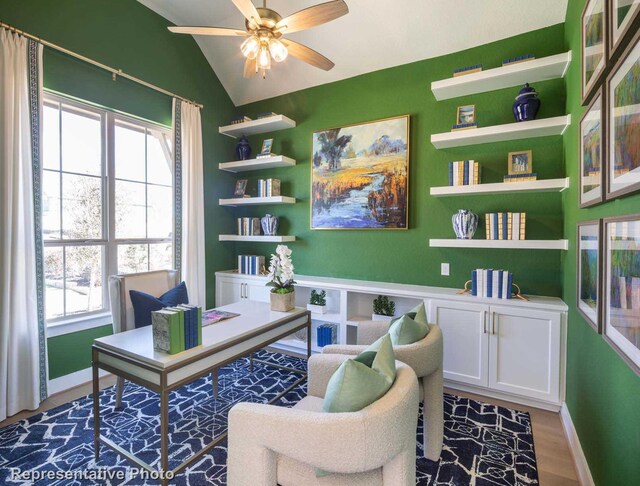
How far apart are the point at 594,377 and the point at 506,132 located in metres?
1.90

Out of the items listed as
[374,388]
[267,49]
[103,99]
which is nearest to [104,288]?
[103,99]

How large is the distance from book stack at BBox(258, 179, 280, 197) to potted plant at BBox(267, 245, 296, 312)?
1.59 metres

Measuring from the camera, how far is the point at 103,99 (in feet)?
10.1

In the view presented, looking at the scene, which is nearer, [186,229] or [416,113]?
[416,113]

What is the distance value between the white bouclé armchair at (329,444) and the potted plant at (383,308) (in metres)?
1.90

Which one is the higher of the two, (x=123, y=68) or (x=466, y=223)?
(x=123, y=68)

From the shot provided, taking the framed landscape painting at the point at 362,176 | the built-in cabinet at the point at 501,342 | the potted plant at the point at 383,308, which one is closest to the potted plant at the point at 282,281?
the built-in cabinet at the point at 501,342

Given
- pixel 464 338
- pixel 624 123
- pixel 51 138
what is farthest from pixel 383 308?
pixel 51 138

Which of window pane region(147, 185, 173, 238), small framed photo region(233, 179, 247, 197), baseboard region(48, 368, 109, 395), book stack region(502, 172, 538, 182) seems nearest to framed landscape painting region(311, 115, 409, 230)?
book stack region(502, 172, 538, 182)

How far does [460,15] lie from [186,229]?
11.4 feet

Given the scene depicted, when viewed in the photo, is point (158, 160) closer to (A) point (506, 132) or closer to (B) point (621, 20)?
(A) point (506, 132)

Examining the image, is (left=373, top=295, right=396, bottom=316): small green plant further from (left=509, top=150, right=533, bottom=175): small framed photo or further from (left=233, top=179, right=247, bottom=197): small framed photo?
(left=233, top=179, right=247, bottom=197): small framed photo

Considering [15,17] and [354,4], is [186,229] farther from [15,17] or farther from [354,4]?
[354,4]

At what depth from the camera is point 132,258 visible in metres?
3.45
